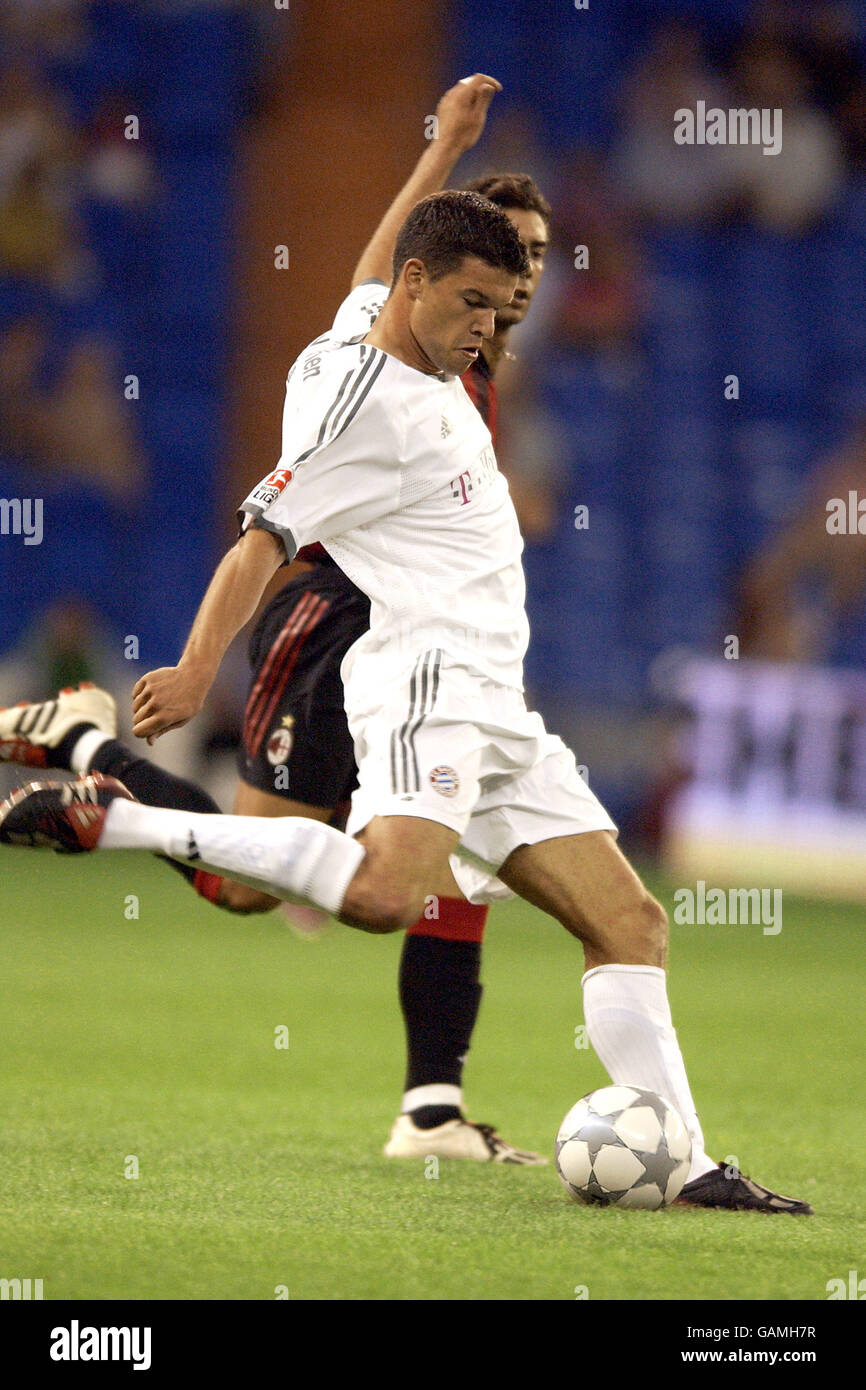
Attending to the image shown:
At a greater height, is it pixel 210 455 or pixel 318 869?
pixel 210 455

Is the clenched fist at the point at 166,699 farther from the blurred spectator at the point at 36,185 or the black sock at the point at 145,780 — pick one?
the blurred spectator at the point at 36,185

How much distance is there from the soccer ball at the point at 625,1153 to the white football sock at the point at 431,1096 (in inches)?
27.1

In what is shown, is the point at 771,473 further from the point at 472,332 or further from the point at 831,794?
the point at 472,332

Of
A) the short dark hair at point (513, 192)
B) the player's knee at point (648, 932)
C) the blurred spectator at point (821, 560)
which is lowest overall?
the player's knee at point (648, 932)

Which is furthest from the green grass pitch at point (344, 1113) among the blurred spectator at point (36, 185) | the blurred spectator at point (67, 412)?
the blurred spectator at point (36, 185)

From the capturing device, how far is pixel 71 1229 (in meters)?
3.54

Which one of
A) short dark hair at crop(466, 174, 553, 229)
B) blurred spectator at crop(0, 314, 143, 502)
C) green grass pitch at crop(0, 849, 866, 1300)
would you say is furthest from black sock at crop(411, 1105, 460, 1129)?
blurred spectator at crop(0, 314, 143, 502)

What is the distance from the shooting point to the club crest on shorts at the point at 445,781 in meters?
3.94

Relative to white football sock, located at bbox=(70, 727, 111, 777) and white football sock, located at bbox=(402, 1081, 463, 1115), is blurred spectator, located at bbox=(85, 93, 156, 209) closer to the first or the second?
white football sock, located at bbox=(70, 727, 111, 777)

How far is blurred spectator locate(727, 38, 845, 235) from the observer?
14445 millimetres
